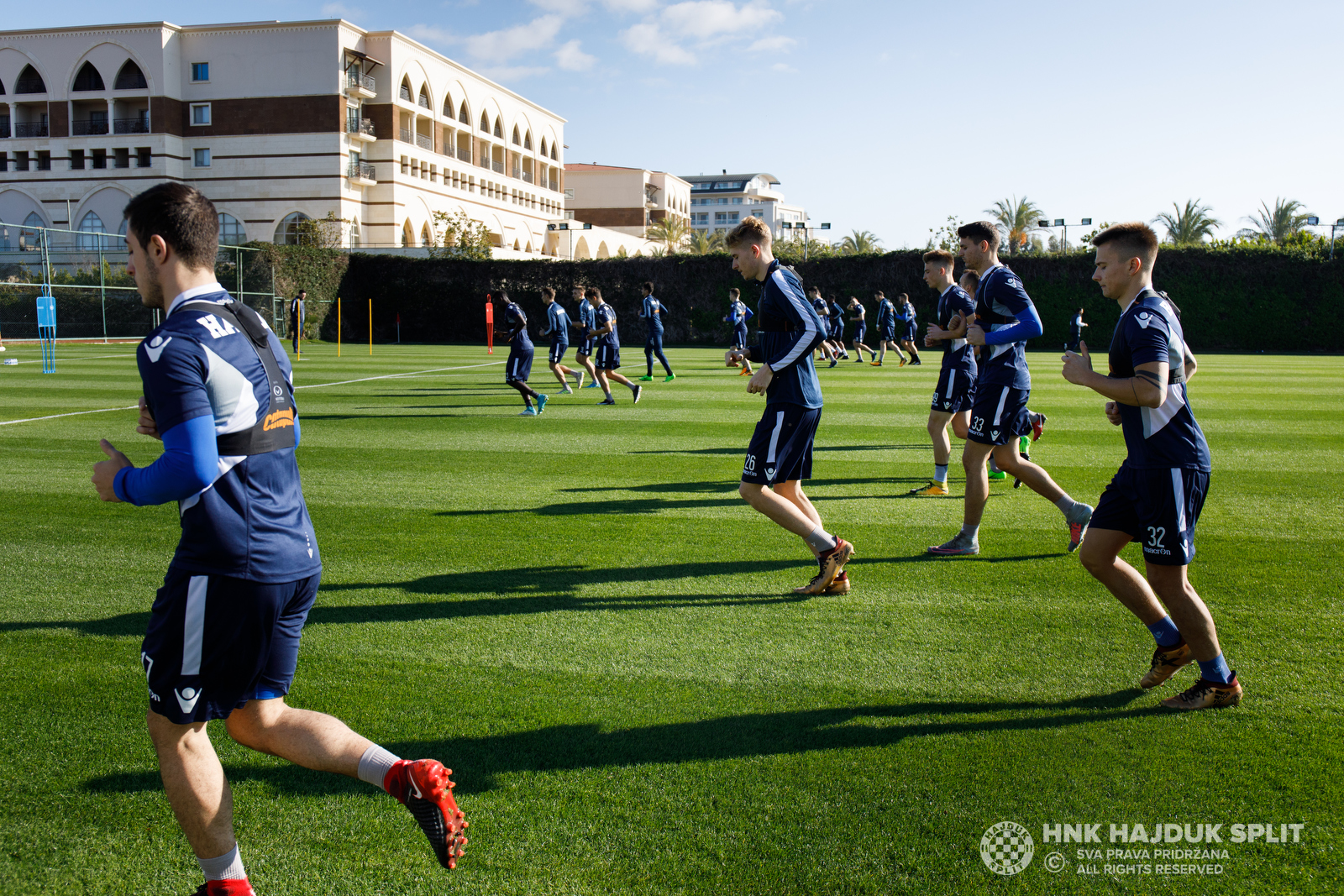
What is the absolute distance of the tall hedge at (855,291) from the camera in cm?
3831

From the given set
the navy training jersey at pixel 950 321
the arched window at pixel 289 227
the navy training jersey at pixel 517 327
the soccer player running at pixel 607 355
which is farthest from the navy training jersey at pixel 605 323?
the arched window at pixel 289 227

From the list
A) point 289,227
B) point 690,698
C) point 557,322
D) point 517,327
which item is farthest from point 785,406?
point 289,227

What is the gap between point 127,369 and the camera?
21844 mm

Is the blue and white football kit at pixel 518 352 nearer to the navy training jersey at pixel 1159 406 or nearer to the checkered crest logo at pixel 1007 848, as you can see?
the navy training jersey at pixel 1159 406

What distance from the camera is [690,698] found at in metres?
4.14

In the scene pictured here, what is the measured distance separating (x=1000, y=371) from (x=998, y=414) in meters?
0.30

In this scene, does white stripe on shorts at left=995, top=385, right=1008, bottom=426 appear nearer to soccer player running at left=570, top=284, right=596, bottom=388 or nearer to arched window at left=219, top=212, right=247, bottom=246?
soccer player running at left=570, top=284, right=596, bottom=388

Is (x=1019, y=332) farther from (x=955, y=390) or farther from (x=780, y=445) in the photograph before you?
Answer: (x=955, y=390)

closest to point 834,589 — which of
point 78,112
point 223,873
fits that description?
point 223,873

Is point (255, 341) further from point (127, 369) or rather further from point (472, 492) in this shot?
point (127, 369)

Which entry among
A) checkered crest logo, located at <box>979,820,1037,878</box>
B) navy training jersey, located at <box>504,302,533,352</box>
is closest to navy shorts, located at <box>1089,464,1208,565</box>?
checkered crest logo, located at <box>979,820,1037,878</box>

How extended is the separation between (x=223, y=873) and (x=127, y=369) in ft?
73.8

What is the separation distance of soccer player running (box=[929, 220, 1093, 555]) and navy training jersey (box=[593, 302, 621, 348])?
36.2ft

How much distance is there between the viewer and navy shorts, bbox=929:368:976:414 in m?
8.45
